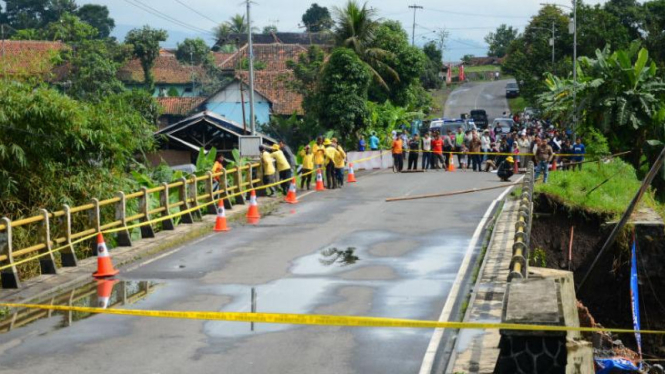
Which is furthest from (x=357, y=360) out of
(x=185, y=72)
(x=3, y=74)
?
(x=185, y=72)

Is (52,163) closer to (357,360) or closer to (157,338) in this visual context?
(157,338)

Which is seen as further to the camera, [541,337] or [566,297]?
[566,297]

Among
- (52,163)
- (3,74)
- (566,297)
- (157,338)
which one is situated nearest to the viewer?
(157,338)

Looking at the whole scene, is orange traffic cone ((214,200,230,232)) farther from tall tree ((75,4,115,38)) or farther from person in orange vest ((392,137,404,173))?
tall tree ((75,4,115,38))

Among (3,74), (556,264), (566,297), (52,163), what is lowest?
(556,264)

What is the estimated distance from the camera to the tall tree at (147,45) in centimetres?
8300

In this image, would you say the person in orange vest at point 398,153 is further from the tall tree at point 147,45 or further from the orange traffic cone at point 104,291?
the tall tree at point 147,45

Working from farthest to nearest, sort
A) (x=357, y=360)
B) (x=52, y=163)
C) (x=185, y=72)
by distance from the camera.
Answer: (x=185, y=72) < (x=52, y=163) < (x=357, y=360)

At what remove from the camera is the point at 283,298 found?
15.5 metres

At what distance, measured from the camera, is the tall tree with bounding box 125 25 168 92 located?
83.0m

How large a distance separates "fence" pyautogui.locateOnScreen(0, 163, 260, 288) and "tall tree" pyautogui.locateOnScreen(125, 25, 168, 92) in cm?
5718

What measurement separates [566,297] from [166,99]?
67327mm

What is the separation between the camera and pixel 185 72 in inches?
3713

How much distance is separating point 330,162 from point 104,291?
15853 millimetres
